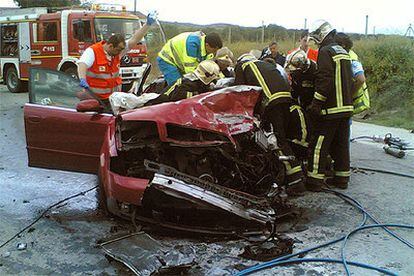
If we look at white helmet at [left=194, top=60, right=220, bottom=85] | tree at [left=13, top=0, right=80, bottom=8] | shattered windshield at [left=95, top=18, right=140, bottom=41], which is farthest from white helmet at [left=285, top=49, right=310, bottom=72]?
tree at [left=13, top=0, right=80, bottom=8]

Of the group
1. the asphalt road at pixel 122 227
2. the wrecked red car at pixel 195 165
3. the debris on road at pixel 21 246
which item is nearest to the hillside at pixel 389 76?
the asphalt road at pixel 122 227

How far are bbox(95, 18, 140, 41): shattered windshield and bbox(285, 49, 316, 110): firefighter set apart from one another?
9478mm

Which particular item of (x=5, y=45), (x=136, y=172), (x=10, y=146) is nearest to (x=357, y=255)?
(x=136, y=172)

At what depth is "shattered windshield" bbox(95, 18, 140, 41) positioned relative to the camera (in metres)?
13.8

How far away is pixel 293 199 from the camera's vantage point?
4.95 metres

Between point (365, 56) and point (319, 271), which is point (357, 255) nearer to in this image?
point (319, 271)

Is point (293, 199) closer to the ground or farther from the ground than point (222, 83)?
closer to the ground

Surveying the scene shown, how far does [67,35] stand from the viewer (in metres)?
14.1

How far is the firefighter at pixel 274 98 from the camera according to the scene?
478 centimetres

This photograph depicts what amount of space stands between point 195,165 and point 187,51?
87.1 inches

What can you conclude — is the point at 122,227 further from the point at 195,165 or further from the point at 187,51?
the point at 187,51

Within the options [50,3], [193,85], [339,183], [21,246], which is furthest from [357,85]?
[50,3]

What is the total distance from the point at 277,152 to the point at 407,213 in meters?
1.39

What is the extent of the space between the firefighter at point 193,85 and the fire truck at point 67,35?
28.8ft
